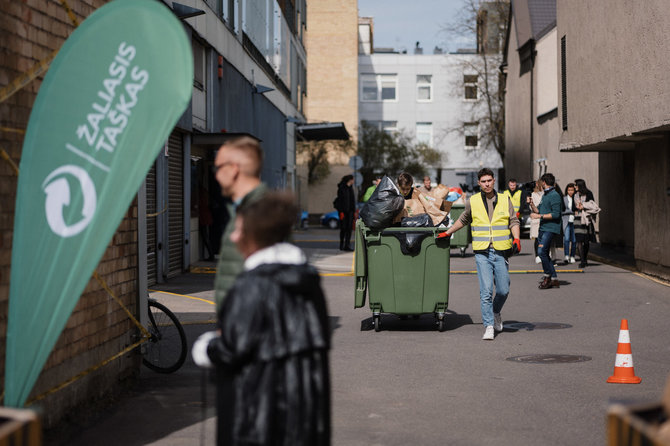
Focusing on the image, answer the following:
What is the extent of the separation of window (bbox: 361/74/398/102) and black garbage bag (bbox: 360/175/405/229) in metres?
55.7

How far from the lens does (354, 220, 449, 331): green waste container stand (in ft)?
37.2

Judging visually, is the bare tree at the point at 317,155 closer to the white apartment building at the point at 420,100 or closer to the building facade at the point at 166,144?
the white apartment building at the point at 420,100

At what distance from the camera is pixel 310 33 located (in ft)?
206

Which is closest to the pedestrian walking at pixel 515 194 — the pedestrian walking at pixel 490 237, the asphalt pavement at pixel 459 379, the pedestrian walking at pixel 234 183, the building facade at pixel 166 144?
the asphalt pavement at pixel 459 379

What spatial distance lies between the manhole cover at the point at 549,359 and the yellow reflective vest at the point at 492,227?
158 cm

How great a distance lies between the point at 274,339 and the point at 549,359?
6.37 m

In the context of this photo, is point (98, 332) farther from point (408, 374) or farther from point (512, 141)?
point (512, 141)

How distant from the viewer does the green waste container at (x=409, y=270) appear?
37.2 ft

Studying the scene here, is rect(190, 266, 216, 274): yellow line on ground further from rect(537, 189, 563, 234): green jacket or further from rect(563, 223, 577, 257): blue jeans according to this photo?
Answer: rect(563, 223, 577, 257): blue jeans

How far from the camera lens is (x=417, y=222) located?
11.6m

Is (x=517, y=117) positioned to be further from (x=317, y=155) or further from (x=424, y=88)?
(x=424, y=88)

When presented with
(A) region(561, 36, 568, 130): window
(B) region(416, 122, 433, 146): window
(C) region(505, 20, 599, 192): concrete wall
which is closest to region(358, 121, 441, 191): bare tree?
(B) region(416, 122, 433, 146): window

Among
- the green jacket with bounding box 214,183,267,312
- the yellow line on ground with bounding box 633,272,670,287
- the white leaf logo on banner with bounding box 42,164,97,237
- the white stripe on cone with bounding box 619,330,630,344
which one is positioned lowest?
the yellow line on ground with bounding box 633,272,670,287

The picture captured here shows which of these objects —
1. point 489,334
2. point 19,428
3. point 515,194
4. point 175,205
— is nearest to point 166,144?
point 175,205
